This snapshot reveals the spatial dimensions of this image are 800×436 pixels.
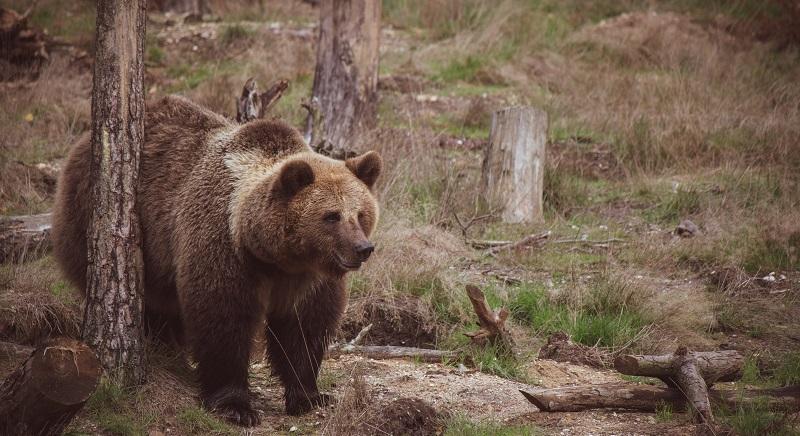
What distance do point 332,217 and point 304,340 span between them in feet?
2.90

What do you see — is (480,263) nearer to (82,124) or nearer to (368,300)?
(368,300)

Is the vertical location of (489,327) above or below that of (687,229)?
above

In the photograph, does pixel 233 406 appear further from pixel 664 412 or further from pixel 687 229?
pixel 687 229

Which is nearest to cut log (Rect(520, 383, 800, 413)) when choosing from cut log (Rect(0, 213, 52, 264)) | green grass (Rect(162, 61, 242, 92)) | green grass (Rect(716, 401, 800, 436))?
green grass (Rect(716, 401, 800, 436))

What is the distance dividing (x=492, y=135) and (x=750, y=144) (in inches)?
129

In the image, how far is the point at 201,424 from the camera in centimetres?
488

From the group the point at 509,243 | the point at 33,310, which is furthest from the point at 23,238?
the point at 509,243

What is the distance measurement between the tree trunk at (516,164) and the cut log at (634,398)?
4.20m

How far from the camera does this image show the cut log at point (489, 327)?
5.95m

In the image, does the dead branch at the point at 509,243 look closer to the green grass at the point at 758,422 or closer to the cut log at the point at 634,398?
the cut log at the point at 634,398

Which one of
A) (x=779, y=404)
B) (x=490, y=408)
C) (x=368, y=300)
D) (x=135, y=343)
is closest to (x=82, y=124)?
(x=368, y=300)

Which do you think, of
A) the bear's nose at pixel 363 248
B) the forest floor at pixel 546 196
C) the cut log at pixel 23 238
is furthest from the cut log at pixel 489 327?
the cut log at pixel 23 238

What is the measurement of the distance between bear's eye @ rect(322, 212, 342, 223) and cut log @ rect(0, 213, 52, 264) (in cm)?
315

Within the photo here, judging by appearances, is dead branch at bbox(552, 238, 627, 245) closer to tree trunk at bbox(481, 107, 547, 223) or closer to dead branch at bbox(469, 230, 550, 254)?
dead branch at bbox(469, 230, 550, 254)
